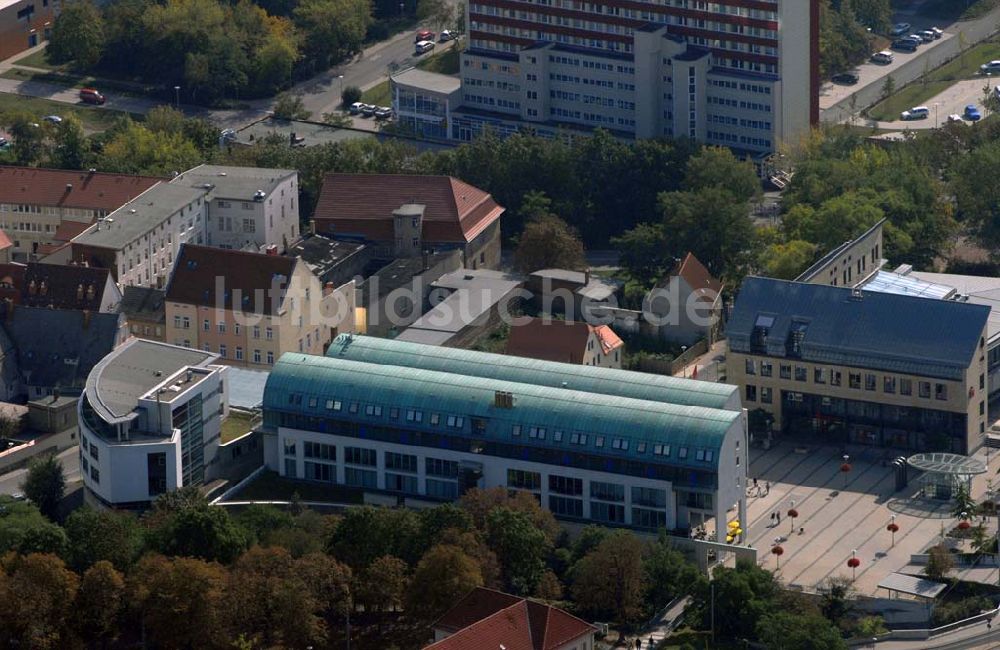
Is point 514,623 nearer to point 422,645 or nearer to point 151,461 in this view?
point 422,645

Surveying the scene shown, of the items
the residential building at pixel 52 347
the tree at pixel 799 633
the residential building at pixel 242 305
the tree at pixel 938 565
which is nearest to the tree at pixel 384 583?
the tree at pixel 799 633

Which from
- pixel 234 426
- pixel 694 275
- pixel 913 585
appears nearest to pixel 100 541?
pixel 234 426

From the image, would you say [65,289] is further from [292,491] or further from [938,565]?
[938,565]

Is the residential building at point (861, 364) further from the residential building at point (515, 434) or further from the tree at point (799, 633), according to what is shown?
the tree at point (799, 633)

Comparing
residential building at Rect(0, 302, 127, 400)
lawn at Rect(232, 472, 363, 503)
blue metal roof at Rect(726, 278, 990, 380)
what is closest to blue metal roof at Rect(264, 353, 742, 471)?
lawn at Rect(232, 472, 363, 503)

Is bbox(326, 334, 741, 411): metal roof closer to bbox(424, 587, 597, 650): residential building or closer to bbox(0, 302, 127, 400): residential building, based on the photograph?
bbox(0, 302, 127, 400): residential building

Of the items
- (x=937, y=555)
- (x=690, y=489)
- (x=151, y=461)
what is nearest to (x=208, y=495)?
(x=151, y=461)
